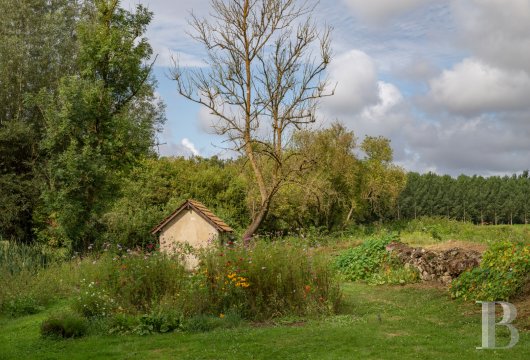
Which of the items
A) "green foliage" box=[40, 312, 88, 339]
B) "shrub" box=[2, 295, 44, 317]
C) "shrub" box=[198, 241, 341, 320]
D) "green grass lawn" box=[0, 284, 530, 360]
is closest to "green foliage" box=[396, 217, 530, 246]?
"shrub" box=[198, 241, 341, 320]

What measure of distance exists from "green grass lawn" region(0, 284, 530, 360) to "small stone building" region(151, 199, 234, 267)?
7037 millimetres

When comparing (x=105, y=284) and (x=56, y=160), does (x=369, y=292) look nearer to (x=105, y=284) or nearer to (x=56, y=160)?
(x=105, y=284)

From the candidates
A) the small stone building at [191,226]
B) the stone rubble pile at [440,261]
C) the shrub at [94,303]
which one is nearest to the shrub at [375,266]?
the stone rubble pile at [440,261]

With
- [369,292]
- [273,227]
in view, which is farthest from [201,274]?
[273,227]

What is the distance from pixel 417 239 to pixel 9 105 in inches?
718

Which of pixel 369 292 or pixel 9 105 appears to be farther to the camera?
pixel 9 105

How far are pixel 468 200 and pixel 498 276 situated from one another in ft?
223

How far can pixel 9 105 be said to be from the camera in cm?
2370

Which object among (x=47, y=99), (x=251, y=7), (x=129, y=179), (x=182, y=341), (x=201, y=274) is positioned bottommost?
(x=182, y=341)

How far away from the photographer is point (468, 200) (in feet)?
247

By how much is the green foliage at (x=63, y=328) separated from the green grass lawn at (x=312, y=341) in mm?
182

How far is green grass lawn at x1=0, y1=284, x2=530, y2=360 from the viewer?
7.54 meters

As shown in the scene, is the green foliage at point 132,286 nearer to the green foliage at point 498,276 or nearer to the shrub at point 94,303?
the shrub at point 94,303

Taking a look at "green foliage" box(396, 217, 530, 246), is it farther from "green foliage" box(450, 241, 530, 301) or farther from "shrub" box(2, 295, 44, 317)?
"shrub" box(2, 295, 44, 317)
